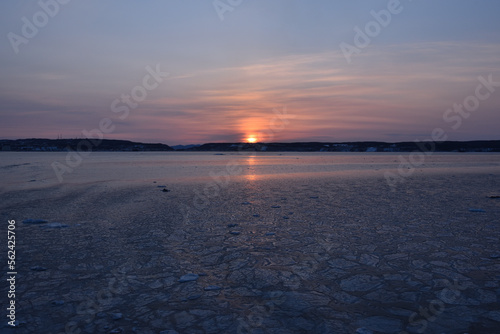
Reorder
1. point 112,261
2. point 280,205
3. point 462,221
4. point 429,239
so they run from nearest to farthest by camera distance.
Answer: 1. point 112,261
2. point 429,239
3. point 462,221
4. point 280,205

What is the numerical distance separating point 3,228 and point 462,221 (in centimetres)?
964

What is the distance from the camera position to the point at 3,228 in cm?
714

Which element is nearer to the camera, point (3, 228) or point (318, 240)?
point (318, 240)

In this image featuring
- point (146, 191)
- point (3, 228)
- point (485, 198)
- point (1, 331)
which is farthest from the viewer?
point (146, 191)

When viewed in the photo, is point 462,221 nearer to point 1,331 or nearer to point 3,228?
point 1,331

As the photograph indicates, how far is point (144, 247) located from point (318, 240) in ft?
9.90

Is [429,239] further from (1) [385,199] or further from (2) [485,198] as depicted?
(2) [485,198]

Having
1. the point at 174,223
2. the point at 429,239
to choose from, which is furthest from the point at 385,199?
the point at 174,223

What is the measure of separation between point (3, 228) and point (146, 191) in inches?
245

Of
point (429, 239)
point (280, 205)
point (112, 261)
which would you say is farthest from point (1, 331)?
point (280, 205)

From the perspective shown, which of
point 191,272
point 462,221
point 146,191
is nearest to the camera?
point 191,272

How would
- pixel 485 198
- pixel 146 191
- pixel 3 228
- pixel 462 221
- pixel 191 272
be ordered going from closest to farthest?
pixel 191 272, pixel 3 228, pixel 462 221, pixel 485 198, pixel 146 191

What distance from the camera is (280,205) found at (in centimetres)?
1009

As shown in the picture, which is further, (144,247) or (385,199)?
(385,199)
